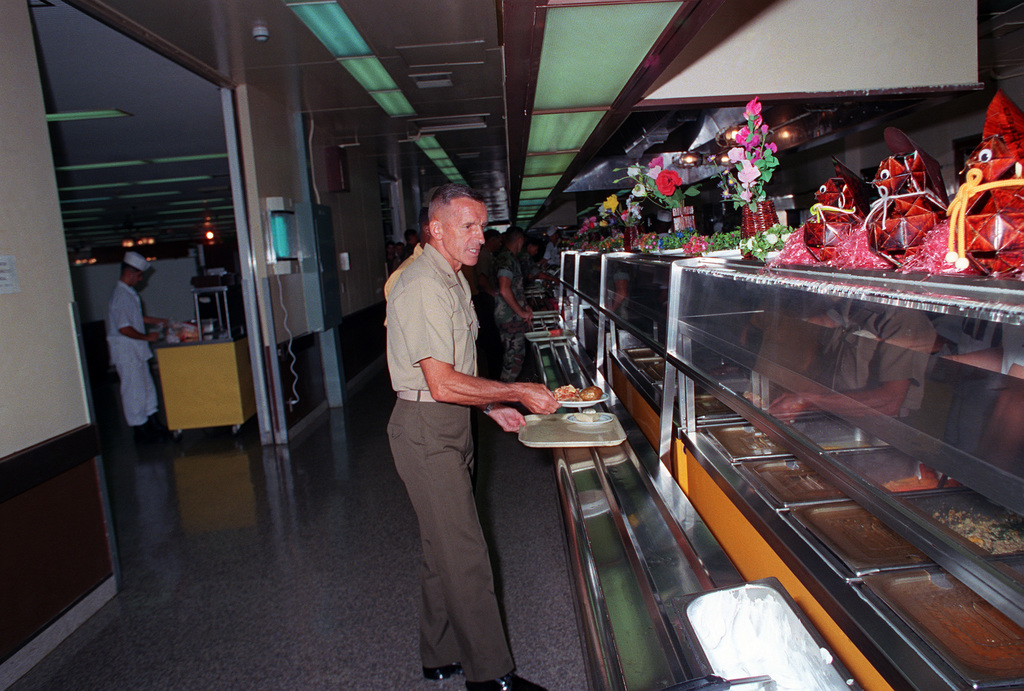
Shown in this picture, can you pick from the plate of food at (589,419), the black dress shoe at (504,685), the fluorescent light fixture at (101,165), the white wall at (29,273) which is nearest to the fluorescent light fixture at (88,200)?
the fluorescent light fixture at (101,165)

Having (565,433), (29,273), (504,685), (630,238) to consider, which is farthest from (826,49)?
(29,273)

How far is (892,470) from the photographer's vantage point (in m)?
1.35

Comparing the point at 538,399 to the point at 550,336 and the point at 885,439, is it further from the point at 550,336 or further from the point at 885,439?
the point at 550,336

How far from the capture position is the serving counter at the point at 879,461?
94 centimetres

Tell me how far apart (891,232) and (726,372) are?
672 mm

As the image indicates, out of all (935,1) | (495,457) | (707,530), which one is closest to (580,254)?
(495,457)

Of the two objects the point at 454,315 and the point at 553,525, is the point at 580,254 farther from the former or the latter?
the point at 454,315

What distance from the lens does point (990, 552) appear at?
3.17ft

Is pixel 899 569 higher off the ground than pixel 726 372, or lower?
lower

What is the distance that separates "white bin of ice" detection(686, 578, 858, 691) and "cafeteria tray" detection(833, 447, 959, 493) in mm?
305

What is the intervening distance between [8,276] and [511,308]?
4064 millimetres

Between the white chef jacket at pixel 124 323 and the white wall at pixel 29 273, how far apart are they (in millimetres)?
3411

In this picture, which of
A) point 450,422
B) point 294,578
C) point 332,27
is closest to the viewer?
point 450,422

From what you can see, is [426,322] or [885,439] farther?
[426,322]
